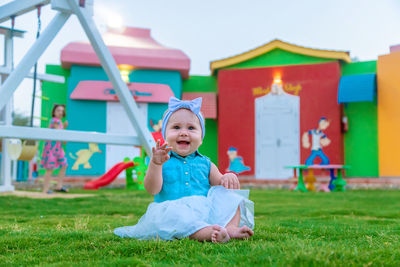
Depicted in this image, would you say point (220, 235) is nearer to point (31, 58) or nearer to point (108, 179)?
point (31, 58)

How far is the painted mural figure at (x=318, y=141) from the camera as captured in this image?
919 cm

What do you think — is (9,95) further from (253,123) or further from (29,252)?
(253,123)

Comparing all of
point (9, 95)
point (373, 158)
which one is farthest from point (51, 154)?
point (373, 158)

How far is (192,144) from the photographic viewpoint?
230 centimetres

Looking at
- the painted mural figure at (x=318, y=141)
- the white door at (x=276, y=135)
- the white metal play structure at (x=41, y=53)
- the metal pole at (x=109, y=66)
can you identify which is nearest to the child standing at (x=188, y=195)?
the metal pole at (x=109, y=66)

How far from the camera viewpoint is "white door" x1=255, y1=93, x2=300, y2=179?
1118 centimetres

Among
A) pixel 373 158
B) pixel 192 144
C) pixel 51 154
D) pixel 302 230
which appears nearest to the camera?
pixel 192 144

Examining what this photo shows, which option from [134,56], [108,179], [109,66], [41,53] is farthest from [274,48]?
[41,53]

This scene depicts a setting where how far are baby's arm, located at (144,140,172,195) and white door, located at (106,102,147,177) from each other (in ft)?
31.2

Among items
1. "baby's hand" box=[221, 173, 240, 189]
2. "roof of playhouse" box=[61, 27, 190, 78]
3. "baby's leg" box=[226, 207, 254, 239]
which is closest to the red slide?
"roof of playhouse" box=[61, 27, 190, 78]

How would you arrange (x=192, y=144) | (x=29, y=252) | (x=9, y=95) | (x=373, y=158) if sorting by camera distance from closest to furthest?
1. (x=29, y=252)
2. (x=192, y=144)
3. (x=9, y=95)
4. (x=373, y=158)

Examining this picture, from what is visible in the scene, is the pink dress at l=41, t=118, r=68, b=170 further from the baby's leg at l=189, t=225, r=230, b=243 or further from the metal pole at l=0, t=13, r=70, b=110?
the baby's leg at l=189, t=225, r=230, b=243

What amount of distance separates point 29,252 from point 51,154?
17.8ft

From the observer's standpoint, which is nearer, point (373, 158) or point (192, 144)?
point (192, 144)
